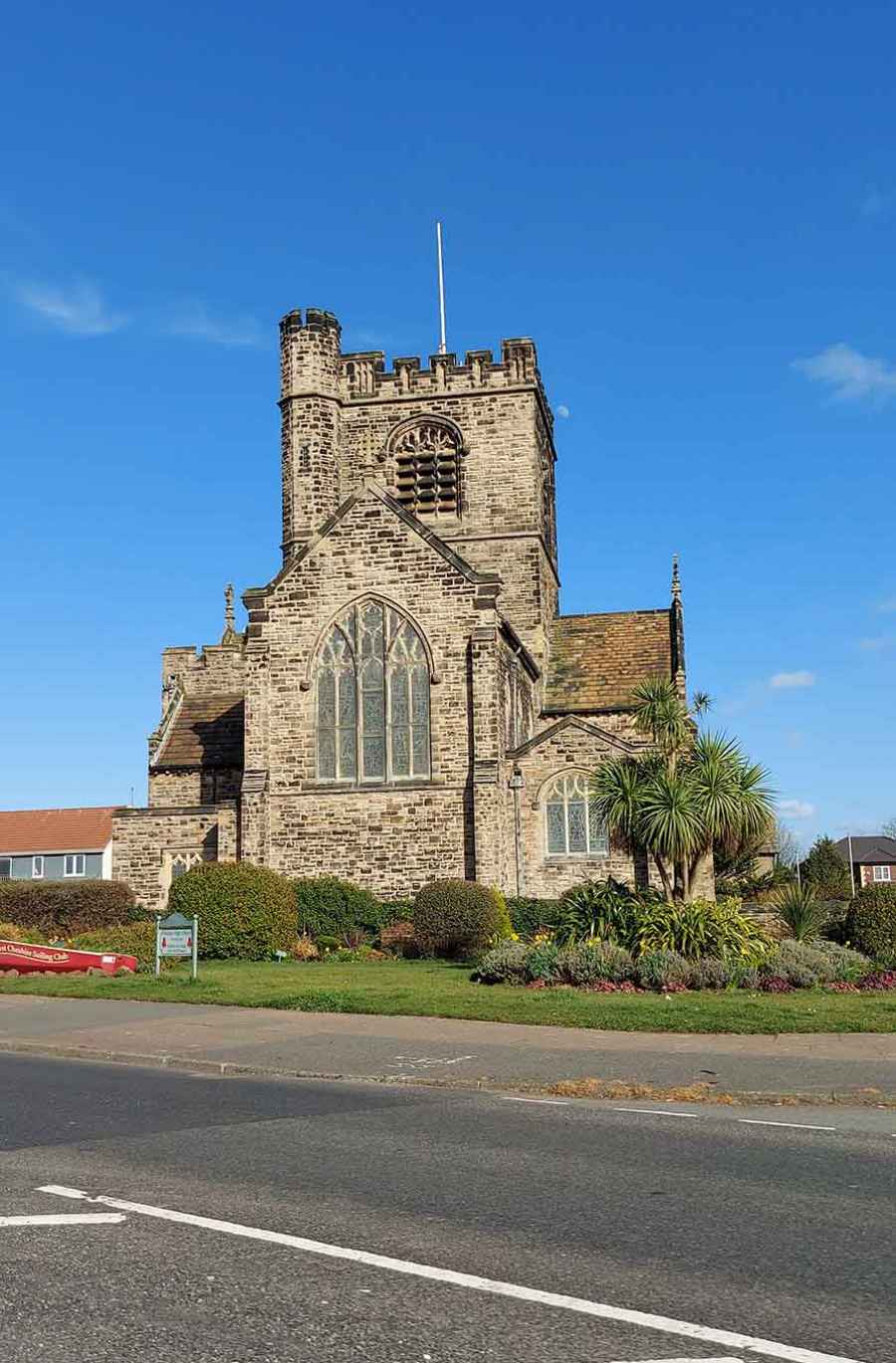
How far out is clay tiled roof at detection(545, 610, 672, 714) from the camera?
41.0 meters

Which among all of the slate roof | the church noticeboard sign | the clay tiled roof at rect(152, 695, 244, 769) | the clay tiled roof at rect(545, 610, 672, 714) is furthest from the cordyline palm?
the slate roof

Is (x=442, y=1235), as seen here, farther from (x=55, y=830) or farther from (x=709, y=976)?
(x=55, y=830)

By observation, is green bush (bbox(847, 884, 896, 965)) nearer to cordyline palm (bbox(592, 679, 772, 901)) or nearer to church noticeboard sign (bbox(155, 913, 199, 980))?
cordyline palm (bbox(592, 679, 772, 901))

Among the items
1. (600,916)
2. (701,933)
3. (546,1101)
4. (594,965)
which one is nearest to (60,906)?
(600,916)

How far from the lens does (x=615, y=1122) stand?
10484 mm

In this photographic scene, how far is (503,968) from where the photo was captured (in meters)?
21.5

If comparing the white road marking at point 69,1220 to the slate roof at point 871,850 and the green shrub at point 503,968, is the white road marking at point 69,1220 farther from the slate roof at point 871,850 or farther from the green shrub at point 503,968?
the slate roof at point 871,850

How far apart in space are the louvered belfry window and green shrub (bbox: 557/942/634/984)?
80.7 ft

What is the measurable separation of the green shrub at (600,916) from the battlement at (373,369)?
23.6 m

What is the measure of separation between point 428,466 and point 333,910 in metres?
17.5

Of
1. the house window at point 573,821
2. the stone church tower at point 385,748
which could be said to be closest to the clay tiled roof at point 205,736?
the stone church tower at point 385,748

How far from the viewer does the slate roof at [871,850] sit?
354 feet

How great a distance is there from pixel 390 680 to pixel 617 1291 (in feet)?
93.5

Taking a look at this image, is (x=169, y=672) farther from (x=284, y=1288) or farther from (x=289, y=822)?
(x=284, y=1288)
